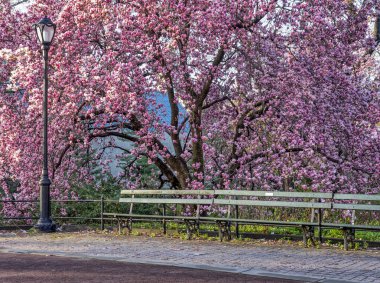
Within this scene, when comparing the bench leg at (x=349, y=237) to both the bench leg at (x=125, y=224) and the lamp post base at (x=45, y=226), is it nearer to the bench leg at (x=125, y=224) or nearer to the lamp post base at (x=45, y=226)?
the bench leg at (x=125, y=224)

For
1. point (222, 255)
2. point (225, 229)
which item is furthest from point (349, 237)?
point (222, 255)

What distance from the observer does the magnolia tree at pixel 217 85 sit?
17062 millimetres

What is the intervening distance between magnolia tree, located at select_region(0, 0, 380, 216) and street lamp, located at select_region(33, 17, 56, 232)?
100cm

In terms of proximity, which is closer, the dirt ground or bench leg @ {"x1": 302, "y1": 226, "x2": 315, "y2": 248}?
the dirt ground

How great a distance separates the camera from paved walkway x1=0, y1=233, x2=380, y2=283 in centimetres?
1039

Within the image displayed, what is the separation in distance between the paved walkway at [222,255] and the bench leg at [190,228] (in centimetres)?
36

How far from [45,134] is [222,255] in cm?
588

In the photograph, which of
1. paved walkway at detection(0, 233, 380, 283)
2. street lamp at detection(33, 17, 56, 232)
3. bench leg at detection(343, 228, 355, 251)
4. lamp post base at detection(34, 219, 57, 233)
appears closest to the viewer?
paved walkway at detection(0, 233, 380, 283)

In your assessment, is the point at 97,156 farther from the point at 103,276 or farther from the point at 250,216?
the point at 103,276

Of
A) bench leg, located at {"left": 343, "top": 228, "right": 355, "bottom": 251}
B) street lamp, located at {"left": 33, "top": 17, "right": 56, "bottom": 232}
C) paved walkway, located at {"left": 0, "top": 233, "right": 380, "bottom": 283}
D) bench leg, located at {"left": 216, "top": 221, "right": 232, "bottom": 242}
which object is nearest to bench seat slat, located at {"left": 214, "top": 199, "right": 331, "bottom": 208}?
bench leg, located at {"left": 216, "top": 221, "right": 232, "bottom": 242}

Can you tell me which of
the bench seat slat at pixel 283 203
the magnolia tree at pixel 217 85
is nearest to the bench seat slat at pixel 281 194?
the bench seat slat at pixel 283 203

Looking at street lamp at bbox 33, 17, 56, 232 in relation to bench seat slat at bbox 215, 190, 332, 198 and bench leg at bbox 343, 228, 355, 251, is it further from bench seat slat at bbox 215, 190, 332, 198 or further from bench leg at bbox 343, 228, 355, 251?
bench leg at bbox 343, 228, 355, 251

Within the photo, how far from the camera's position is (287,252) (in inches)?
498

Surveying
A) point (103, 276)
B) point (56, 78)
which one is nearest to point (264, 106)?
point (56, 78)
